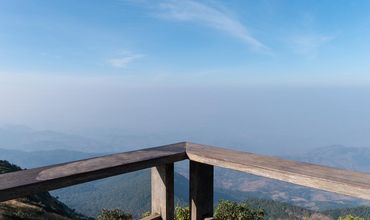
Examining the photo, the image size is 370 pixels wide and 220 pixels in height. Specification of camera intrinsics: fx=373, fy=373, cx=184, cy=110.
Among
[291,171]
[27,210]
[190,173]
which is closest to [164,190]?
[190,173]

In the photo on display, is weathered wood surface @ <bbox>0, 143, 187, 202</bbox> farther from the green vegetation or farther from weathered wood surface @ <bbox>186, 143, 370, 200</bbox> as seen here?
the green vegetation

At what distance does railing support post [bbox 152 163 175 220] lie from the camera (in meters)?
3.16

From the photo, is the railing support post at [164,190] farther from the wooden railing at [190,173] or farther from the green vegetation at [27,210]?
the green vegetation at [27,210]

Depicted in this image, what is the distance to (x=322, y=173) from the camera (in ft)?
8.52

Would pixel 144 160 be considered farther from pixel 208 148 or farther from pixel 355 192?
pixel 355 192

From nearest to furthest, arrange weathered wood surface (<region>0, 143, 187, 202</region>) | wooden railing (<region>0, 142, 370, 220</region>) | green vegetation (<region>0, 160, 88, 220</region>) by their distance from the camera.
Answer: weathered wood surface (<region>0, 143, 187, 202</region>) → wooden railing (<region>0, 142, 370, 220</region>) → green vegetation (<region>0, 160, 88, 220</region>)

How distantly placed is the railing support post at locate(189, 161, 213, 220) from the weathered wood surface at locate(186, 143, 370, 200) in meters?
0.13

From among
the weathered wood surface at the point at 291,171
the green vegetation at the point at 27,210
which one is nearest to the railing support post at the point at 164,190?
the weathered wood surface at the point at 291,171

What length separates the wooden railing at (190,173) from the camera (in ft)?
7.69

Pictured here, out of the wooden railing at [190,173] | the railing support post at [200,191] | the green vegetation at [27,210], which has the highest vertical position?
the wooden railing at [190,173]

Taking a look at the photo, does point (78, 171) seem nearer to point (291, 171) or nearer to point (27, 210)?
point (291, 171)

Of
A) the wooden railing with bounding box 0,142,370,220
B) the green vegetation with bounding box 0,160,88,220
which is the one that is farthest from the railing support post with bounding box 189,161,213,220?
the green vegetation with bounding box 0,160,88,220

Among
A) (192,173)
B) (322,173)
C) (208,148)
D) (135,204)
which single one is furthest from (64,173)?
(135,204)

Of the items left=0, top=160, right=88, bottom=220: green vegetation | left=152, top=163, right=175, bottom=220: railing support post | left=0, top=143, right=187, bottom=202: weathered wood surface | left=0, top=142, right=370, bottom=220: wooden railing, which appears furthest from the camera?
left=0, top=160, right=88, bottom=220: green vegetation
